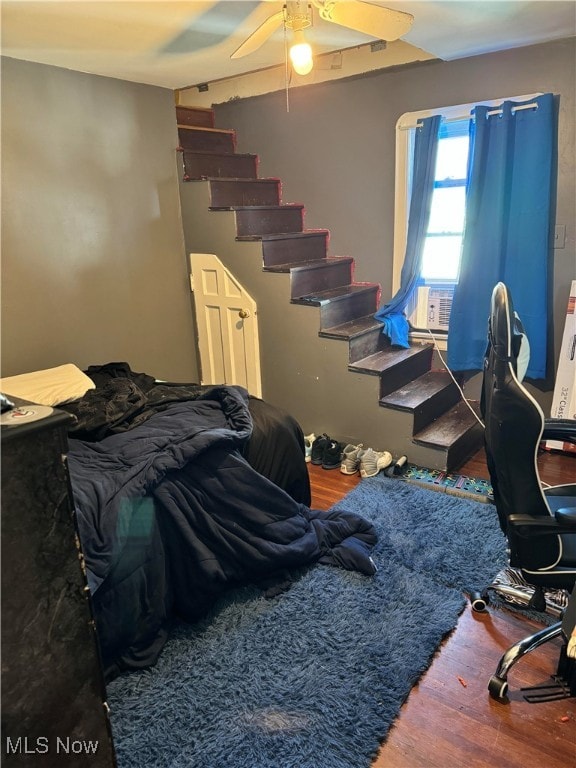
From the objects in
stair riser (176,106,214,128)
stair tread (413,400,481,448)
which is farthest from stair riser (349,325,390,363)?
stair riser (176,106,214,128)

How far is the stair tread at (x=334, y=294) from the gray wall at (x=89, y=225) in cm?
107

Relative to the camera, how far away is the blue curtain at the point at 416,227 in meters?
3.25

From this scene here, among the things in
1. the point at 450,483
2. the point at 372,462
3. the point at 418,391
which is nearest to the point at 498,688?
the point at 450,483

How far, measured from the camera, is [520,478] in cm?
149

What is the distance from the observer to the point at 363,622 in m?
1.93

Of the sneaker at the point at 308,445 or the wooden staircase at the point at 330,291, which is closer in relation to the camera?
the wooden staircase at the point at 330,291

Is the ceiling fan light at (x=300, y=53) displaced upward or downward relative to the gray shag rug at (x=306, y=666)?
upward

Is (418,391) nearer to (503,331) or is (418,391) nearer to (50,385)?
(503,331)

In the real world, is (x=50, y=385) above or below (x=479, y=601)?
above

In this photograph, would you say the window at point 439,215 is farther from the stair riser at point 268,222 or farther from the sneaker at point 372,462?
the sneaker at point 372,462

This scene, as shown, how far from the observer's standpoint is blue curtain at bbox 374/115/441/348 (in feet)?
10.7

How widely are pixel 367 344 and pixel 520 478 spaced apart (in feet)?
6.62

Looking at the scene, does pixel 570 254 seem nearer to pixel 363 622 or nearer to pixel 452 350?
pixel 452 350

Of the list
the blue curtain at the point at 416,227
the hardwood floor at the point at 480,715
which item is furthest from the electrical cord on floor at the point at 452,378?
the hardwood floor at the point at 480,715
